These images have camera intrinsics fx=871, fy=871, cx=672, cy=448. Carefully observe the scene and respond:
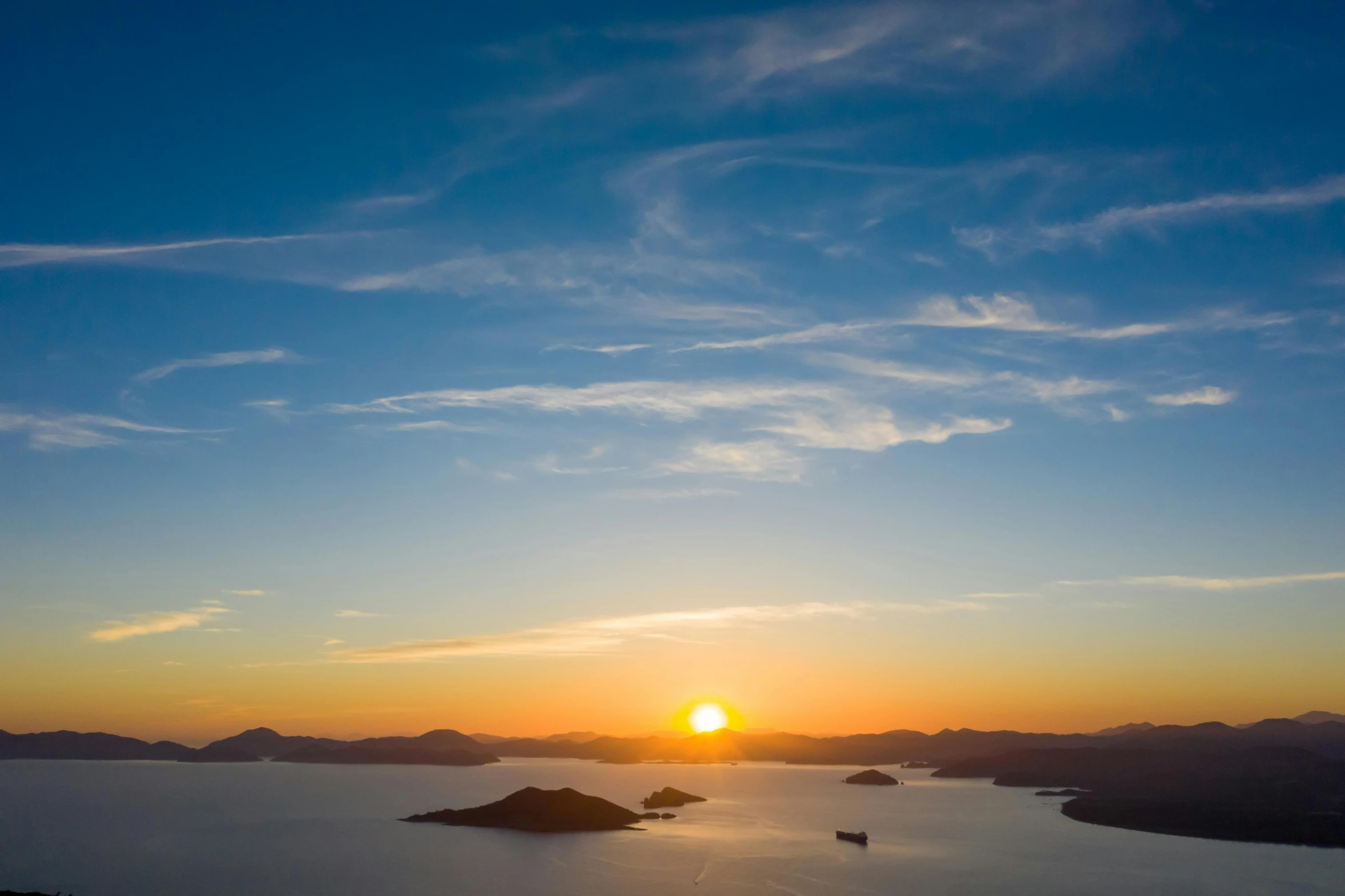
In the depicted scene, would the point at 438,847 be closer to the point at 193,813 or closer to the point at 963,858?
the point at 963,858

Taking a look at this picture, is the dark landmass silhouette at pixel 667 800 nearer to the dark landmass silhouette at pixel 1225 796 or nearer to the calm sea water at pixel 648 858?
the calm sea water at pixel 648 858

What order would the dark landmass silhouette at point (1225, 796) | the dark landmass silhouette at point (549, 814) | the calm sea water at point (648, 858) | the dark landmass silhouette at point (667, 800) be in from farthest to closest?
the dark landmass silhouette at point (667, 800)
the dark landmass silhouette at point (549, 814)
the dark landmass silhouette at point (1225, 796)
the calm sea water at point (648, 858)

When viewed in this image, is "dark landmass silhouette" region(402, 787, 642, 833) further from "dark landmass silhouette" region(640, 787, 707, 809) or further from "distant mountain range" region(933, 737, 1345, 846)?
"distant mountain range" region(933, 737, 1345, 846)

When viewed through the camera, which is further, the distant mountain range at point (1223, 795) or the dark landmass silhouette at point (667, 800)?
the dark landmass silhouette at point (667, 800)

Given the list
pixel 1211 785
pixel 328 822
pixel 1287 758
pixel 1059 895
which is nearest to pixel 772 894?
pixel 1059 895

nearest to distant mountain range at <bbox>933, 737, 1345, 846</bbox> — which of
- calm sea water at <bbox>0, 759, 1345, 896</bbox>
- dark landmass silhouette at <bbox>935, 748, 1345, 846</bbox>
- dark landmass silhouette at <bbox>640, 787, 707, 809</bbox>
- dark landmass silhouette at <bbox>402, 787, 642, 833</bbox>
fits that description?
dark landmass silhouette at <bbox>935, 748, 1345, 846</bbox>

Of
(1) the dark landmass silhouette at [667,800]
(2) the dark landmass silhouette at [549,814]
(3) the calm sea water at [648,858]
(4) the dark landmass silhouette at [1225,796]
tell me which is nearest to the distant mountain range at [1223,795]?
(4) the dark landmass silhouette at [1225,796]
